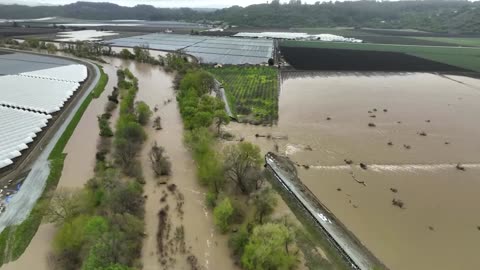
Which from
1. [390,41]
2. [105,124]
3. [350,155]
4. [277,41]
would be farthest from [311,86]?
[390,41]

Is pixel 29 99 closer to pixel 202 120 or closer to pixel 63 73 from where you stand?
pixel 63 73

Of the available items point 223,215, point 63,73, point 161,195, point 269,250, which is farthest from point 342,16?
point 269,250

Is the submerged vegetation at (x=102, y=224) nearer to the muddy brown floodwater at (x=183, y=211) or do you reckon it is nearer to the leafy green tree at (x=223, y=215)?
the muddy brown floodwater at (x=183, y=211)

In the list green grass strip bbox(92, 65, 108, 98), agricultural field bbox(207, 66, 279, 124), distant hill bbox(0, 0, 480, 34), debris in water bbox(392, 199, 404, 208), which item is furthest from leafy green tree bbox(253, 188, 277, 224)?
distant hill bbox(0, 0, 480, 34)

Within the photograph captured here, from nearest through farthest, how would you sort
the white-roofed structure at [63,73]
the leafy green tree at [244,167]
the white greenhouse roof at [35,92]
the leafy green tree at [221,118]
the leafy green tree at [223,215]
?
the leafy green tree at [223,215]
the leafy green tree at [244,167]
the leafy green tree at [221,118]
the white greenhouse roof at [35,92]
the white-roofed structure at [63,73]

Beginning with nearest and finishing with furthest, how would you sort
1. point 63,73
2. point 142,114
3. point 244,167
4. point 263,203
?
point 263,203 < point 244,167 < point 142,114 < point 63,73

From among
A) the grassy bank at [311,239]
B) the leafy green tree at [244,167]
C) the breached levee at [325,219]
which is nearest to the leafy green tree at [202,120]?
the breached levee at [325,219]
